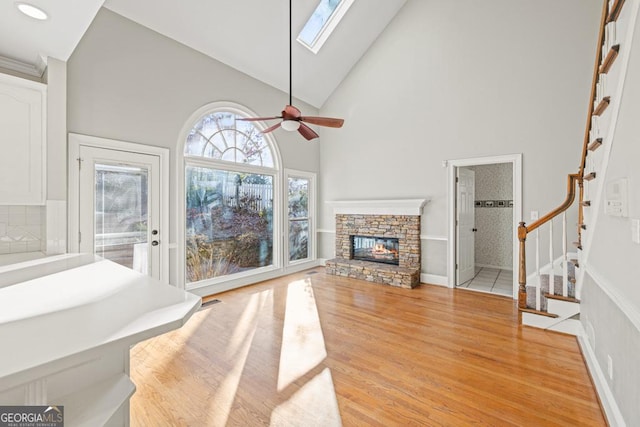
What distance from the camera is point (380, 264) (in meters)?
5.55

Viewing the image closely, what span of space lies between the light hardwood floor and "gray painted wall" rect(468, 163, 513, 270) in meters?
2.68

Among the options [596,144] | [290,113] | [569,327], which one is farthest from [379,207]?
[596,144]

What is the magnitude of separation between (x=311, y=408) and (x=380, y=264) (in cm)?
377

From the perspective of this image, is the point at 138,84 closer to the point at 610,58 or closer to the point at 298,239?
the point at 298,239

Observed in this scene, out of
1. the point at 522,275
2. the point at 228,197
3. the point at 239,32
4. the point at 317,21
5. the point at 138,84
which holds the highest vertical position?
the point at 317,21

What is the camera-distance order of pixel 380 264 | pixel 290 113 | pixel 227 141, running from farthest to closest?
pixel 380 264 < pixel 227 141 < pixel 290 113

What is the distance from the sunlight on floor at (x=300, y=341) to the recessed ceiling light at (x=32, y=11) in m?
3.27

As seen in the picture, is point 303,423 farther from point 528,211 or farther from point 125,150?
point 528,211

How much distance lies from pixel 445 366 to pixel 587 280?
1.52m

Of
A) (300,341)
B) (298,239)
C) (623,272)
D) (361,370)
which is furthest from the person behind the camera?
(298,239)

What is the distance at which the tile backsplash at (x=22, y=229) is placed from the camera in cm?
257

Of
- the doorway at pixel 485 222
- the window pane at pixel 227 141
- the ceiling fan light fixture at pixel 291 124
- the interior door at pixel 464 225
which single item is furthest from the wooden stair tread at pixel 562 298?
the window pane at pixel 227 141

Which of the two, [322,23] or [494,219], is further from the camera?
[494,219]

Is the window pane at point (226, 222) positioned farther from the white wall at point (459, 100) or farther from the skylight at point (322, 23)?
the skylight at point (322, 23)
